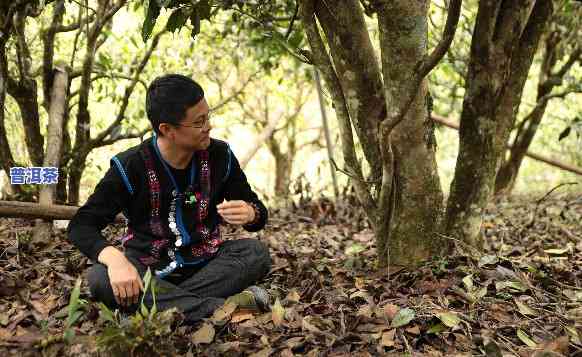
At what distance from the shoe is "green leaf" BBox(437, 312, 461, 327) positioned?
724 mm

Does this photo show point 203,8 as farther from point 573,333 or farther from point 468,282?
point 573,333

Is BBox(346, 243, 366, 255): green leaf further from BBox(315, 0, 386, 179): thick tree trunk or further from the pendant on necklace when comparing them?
the pendant on necklace

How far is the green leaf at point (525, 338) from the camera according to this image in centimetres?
205

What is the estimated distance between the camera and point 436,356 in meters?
1.97

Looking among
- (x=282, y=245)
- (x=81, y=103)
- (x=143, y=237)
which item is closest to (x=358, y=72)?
(x=143, y=237)

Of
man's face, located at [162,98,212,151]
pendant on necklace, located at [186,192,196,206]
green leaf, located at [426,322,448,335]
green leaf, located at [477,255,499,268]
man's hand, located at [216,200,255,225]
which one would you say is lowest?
green leaf, located at [426,322,448,335]

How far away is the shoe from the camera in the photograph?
239 centimetres

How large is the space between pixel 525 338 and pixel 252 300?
1061 mm

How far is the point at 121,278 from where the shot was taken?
85.2 inches

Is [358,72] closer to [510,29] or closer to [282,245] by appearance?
[510,29]

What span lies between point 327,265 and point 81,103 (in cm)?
219

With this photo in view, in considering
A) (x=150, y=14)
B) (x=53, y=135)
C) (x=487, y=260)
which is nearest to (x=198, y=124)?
(x=150, y=14)

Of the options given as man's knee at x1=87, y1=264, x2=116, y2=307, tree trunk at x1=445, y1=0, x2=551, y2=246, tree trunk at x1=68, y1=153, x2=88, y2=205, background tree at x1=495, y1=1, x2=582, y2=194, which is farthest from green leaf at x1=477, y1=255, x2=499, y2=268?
background tree at x1=495, y1=1, x2=582, y2=194

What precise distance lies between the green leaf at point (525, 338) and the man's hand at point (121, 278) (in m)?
1.41
